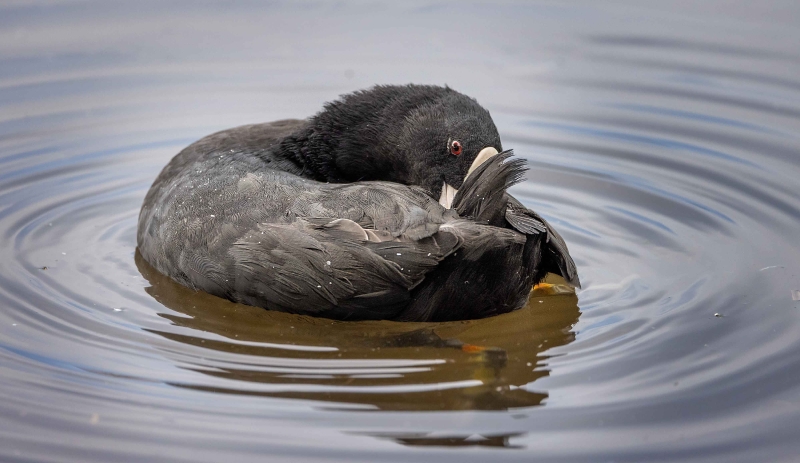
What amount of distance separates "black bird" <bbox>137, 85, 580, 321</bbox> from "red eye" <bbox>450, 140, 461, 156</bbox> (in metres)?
0.01

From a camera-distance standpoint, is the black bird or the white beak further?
the white beak

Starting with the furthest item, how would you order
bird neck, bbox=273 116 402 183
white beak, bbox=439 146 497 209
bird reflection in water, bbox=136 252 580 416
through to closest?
bird neck, bbox=273 116 402 183 → white beak, bbox=439 146 497 209 → bird reflection in water, bbox=136 252 580 416

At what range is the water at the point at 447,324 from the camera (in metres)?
4.42

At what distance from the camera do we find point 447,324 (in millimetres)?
5352

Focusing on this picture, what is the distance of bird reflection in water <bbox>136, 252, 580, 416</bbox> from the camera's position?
4641 mm

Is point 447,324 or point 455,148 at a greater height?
point 455,148

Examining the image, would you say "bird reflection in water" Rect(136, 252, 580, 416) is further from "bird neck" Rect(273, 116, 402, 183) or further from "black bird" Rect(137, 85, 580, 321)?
"bird neck" Rect(273, 116, 402, 183)

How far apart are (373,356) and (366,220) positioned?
2.14 ft

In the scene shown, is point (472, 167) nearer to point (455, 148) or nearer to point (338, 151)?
point (455, 148)

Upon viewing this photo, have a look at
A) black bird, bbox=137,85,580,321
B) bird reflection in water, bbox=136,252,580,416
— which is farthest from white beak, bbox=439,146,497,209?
bird reflection in water, bbox=136,252,580,416

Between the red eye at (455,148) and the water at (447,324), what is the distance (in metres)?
0.92

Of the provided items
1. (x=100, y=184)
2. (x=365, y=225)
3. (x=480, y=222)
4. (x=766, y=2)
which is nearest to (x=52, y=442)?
(x=365, y=225)

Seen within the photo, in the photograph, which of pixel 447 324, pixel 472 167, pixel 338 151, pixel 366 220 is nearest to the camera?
pixel 366 220

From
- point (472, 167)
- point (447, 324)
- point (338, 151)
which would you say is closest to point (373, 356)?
point (447, 324)
